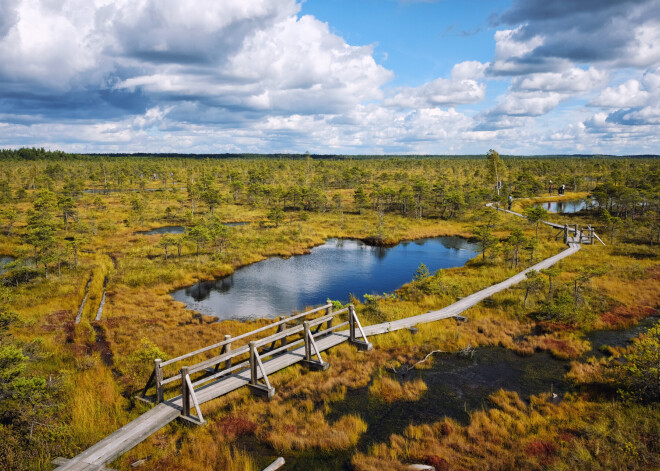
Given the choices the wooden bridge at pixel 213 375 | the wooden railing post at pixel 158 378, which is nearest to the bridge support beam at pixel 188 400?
the wooden bridge at pixel 213 375

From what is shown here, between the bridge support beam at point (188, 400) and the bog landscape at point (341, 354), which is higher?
the bridge support beam at point (188, 400)

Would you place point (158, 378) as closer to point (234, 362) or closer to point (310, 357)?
point (234, 362)

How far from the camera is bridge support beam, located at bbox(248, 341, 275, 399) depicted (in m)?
12.3

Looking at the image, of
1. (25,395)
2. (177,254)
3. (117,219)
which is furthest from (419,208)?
(25,395)

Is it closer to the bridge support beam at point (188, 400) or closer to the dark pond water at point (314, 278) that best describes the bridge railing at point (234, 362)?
the bridge support beam at point (188, 400)

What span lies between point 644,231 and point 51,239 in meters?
63.5

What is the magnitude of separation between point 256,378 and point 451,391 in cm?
707

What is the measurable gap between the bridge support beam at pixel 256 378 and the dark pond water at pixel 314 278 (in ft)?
47.5

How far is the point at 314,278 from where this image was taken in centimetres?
3581

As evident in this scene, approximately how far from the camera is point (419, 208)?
70.3m

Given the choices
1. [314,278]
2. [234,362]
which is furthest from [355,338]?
[314,278]

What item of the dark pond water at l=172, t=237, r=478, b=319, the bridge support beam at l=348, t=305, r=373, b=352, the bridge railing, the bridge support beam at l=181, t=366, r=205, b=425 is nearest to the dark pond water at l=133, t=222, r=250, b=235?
the dark pond water at l=172, t=237, r=478, b=319

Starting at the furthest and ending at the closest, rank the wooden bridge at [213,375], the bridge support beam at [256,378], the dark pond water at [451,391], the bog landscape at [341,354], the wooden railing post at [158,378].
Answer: the bridge support beam at [256,378], the wooden railing post at [158,378], the dark pond water at [451,391], the bog landscape at [341,354], the wooden bridge at [213,375]

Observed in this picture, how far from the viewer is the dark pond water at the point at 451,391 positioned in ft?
34.0
